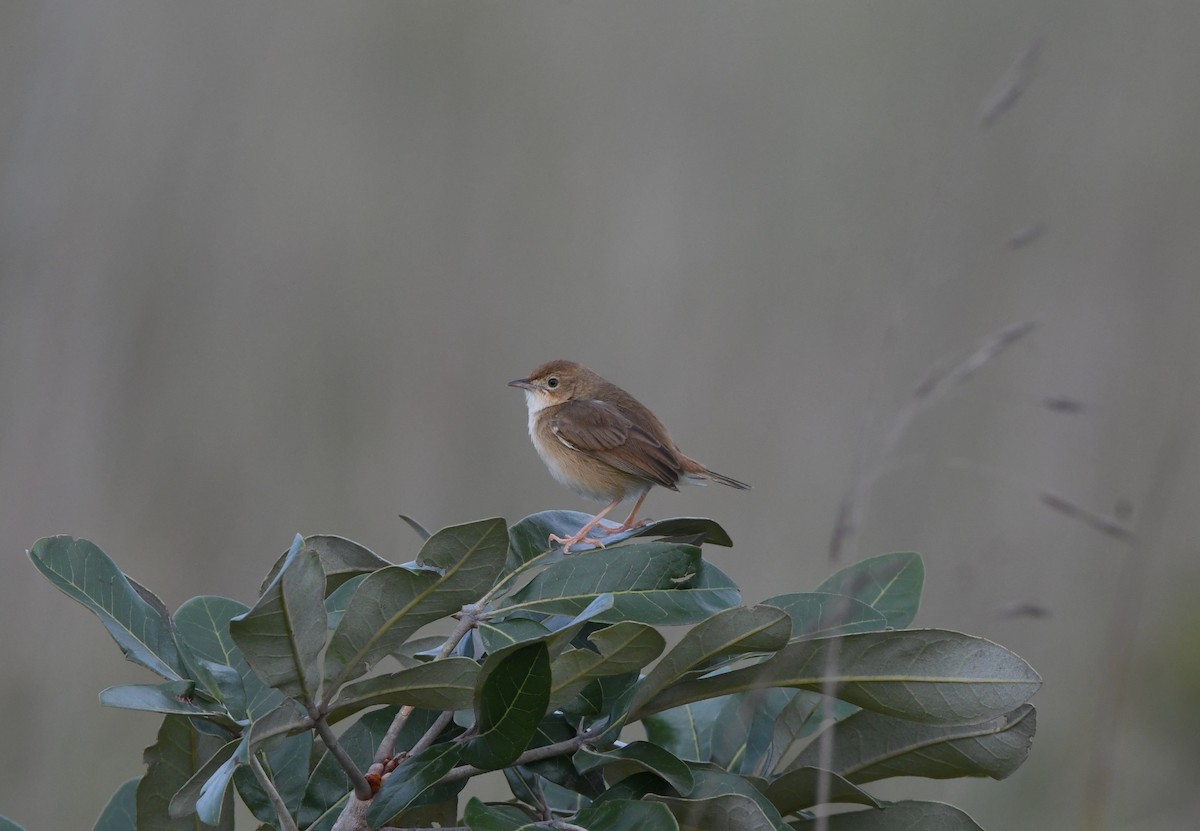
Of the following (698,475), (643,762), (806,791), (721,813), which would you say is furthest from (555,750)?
(698,475)

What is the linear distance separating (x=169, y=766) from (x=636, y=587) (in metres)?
0.69

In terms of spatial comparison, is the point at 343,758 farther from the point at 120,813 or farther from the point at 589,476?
the point at 589,476

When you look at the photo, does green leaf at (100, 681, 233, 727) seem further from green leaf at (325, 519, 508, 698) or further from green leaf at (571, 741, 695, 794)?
green leaf at (571, 741, 695, 794)

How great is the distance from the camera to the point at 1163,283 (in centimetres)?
735

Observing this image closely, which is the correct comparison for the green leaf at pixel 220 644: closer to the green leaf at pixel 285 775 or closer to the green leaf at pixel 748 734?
the green leaf at pixel 285 775

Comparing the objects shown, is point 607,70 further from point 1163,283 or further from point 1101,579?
point 1101,579

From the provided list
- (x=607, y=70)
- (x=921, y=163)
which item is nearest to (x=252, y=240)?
(x=607, y=70)

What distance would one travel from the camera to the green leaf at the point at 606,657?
1445mm

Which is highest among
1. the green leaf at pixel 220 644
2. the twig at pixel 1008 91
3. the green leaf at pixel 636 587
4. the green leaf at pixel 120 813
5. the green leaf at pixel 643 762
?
the twig at pixel 1008 91

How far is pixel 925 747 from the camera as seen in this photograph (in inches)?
66.0

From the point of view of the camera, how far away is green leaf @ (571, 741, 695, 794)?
151 centimetres

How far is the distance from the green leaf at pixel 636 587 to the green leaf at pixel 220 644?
370 millimetres

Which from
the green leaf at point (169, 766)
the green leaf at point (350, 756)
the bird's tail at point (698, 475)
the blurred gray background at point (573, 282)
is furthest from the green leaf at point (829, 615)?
the blurred gray background at point (573, 282)

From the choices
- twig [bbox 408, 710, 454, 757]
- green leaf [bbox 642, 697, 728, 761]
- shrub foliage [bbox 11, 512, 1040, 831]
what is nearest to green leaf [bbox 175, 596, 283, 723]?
shrub foliage [bbox 11, 512, 1040, 831]
